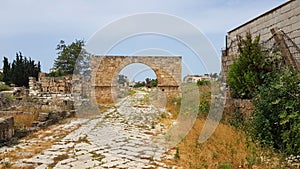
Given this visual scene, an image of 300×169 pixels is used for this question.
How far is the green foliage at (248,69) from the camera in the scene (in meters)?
5.89

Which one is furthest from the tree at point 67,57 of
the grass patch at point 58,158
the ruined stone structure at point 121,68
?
the grass patch at point 58,158

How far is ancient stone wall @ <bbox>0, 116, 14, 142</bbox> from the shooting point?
5205mm

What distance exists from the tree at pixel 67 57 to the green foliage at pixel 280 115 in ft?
73.4

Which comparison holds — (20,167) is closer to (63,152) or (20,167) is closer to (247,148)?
(63,152)

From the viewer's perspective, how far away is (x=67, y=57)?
1029 inches

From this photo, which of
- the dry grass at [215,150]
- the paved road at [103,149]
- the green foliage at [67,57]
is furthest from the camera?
the green foliage at [67,57]

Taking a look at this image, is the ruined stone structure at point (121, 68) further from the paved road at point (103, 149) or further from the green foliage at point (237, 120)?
the green foliage at point (237, 120)

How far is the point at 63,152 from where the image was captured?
15.6 ft

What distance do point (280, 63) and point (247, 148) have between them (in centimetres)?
227

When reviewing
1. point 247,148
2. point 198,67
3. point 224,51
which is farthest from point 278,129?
point 224,51

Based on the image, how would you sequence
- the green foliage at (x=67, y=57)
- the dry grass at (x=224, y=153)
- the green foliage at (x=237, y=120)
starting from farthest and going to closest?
the green foliage at (x=67, y=57) → the green foliage at (x=237, y=120) → the dry grass at (x=224, y=153)

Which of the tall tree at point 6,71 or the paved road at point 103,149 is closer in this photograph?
the paved road at point 103,149

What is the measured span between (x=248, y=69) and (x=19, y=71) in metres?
19.6

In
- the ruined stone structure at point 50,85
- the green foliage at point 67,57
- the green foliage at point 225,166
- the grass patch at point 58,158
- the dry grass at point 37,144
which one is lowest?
the grass patch at point 58,158
